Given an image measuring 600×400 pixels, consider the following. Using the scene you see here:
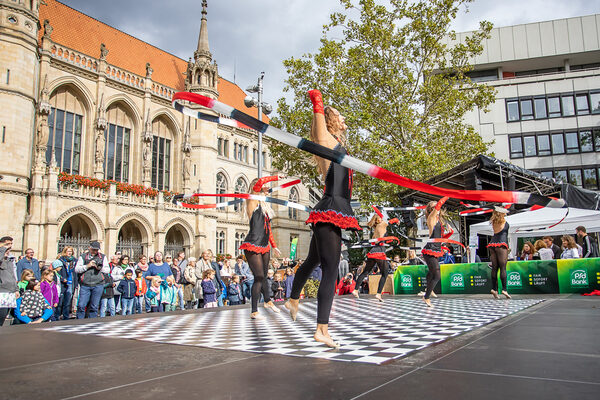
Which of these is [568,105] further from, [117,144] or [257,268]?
[257,268]

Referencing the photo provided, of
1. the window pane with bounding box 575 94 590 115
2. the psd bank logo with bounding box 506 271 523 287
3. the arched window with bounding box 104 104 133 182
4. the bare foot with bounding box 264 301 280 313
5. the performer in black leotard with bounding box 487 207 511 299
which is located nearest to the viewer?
the bare foot with bounding box 264 301 280 313

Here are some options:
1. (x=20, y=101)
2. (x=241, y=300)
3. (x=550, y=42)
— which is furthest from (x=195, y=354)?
(x=550, y=42)

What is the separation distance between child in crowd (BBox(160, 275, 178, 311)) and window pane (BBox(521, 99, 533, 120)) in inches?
1394

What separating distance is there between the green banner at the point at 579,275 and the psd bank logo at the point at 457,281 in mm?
2688

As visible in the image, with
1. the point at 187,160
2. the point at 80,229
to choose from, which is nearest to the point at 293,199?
the point at 187,160

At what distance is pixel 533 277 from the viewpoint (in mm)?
12984

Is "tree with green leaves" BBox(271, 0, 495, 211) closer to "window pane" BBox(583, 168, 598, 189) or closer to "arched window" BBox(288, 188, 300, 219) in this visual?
"window pane" BBox(583, 168, 598, 189)

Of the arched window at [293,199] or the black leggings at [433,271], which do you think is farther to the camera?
the arched window at [293,199]

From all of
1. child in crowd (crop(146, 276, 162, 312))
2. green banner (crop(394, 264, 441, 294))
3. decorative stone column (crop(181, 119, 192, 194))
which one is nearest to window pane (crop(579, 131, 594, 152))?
green banner (crop(394, 264, 441, 294))

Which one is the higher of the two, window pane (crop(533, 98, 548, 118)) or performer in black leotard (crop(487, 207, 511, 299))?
window pane (crop(533, 98, 548, 118))

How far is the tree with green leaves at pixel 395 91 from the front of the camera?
75.3 ft

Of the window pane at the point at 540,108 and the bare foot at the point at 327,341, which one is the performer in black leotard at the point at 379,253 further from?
the window pane at the point at 540,108

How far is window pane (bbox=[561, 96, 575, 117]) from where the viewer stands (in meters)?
37.5

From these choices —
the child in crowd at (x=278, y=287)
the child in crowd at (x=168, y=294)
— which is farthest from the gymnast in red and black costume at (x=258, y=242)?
the child in crowd at (x=278, y=287)
